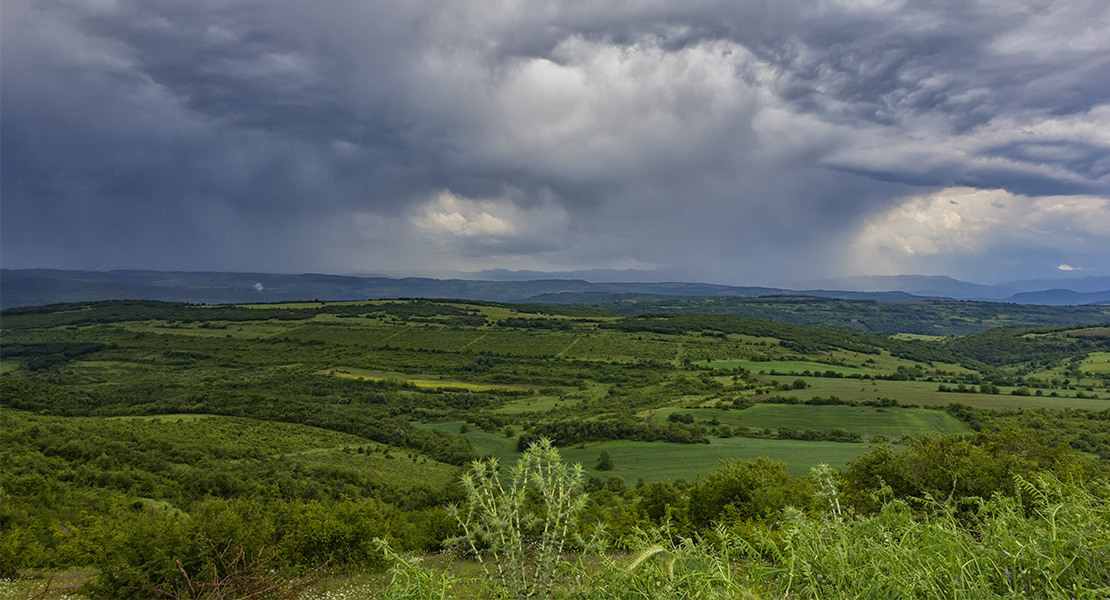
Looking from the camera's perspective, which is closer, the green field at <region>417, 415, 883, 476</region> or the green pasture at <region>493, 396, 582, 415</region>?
the green field at <region>417, 415, 883, 476</region>

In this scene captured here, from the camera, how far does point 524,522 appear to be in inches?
138

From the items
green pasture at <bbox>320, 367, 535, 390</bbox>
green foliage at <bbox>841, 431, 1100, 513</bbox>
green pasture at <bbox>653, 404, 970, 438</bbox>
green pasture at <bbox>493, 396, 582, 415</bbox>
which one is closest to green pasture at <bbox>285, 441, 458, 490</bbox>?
green pasture at <bbox>493, 396, 582, 415</bbox>

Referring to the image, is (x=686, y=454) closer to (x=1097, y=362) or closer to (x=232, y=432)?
(x=232, y=432)

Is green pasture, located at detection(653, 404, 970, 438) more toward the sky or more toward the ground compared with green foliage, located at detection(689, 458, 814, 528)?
more toward the ground

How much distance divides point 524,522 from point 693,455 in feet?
209

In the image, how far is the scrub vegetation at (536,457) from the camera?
329cm

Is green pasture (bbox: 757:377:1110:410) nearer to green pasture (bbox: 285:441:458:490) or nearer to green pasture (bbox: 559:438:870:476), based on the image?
green pasture (bbox: 559:438:870:476)

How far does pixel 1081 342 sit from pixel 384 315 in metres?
218

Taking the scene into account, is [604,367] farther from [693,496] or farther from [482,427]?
[693,496]

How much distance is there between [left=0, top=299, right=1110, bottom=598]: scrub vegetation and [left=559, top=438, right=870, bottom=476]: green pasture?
587 mm

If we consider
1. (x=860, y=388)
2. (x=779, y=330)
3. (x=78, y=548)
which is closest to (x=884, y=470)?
(x=78, y=548)

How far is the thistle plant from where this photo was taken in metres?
3.10

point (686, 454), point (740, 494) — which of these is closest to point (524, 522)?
point (740, 494)

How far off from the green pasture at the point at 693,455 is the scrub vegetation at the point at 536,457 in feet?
1.93
